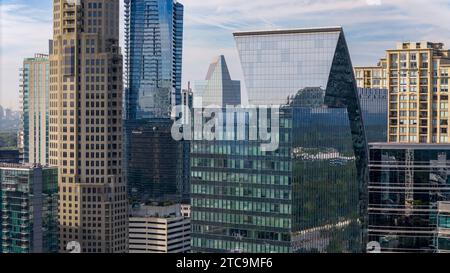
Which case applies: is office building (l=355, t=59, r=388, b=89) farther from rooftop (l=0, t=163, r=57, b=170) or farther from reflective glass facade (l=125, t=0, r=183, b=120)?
reflective glass facade (l=125, t=0, r=183, b=120)

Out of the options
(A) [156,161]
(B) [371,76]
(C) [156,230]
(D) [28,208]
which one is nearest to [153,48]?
(A) [156,161]

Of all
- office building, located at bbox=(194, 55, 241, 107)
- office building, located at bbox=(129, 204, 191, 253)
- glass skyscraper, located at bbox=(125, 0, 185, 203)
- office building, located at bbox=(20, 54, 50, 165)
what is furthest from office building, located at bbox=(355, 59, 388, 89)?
office building, located at bbox=(20, 54, 50, 165)

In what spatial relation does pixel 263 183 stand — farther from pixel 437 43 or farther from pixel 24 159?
pixel 24 159

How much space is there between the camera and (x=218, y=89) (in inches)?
906

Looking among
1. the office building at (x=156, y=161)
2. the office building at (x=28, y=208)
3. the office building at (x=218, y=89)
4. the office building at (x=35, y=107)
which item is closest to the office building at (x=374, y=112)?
the office building at (x=218, y=89)

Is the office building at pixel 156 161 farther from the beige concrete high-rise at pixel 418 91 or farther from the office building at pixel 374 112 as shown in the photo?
→ the beige concrete high-rise at pixel 418 91

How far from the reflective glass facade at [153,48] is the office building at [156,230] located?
1427 centimetres

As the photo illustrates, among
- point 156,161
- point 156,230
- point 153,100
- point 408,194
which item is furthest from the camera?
point 153,100

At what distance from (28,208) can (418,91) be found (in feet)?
38.8

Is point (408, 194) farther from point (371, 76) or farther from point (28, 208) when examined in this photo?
point (28, 208)

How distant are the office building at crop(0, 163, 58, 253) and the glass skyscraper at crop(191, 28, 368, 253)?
21.6 ft

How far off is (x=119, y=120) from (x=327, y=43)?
24.9 ft
